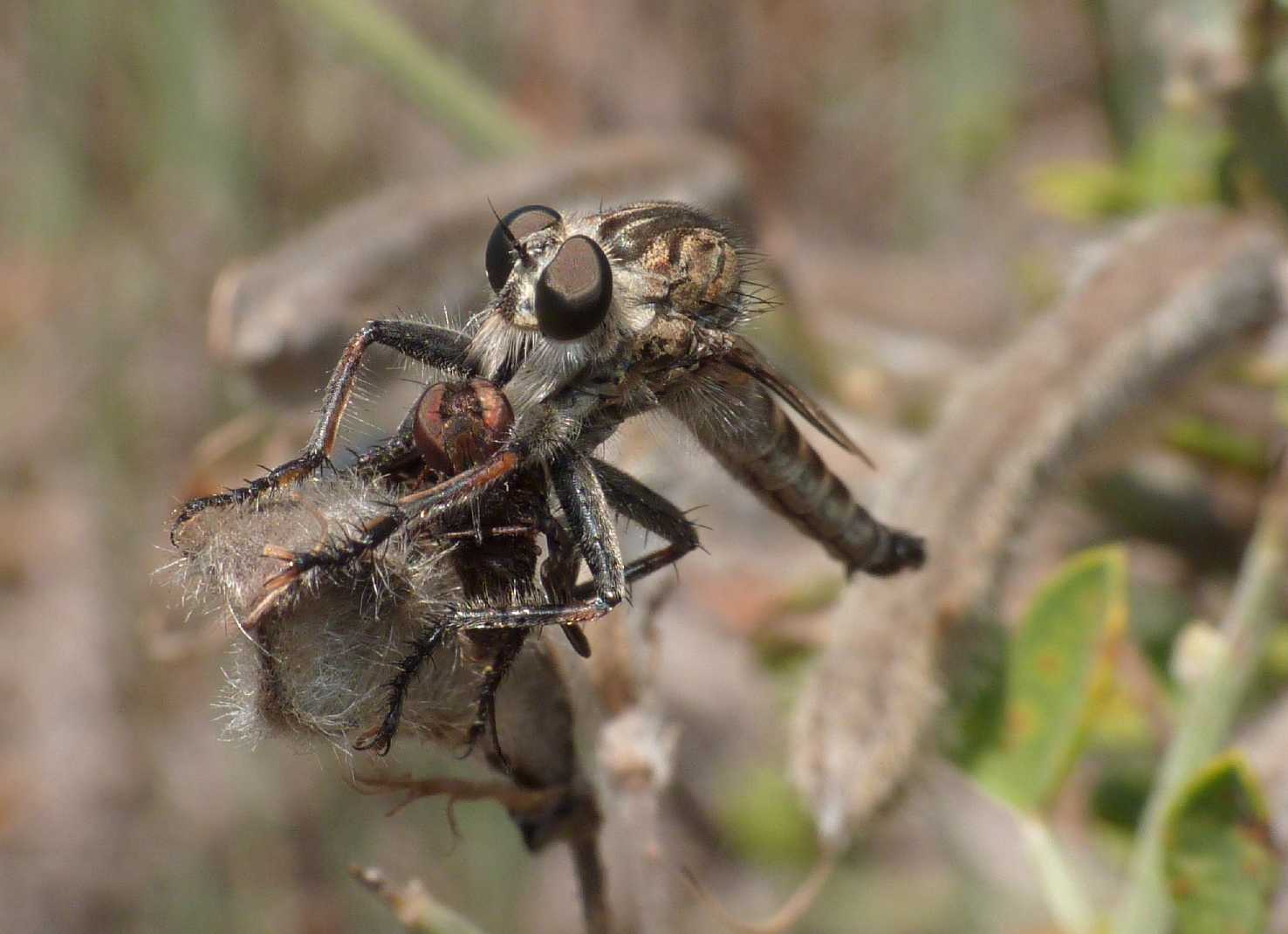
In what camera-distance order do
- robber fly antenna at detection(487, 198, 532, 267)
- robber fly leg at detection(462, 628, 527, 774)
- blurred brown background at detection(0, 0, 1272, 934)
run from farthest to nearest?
1. blurred brown background at detection(0, 0, 1272, 934)
2. robber fly antenna at detection(487, 198, 532, 267)
3. robber fly leg at detection(462, 628, 527, 774)

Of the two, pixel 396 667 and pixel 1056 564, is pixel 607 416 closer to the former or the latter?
pixel 396 667

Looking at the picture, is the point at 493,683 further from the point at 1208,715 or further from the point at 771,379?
the point at 1208,715

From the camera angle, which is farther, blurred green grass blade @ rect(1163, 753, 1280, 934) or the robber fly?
blurred green grass blade @ rect(1163, 753, 1280, 934)

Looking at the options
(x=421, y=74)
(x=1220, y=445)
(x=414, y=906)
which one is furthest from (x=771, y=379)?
(x=421, y=74)

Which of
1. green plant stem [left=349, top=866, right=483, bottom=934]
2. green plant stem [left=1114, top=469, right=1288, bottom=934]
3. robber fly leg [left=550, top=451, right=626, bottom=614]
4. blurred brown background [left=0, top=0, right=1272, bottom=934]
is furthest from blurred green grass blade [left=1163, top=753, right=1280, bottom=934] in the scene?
blurred brown background [left=0, top=0, right=1272, bottom=934]

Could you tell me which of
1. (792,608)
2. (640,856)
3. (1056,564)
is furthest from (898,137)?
(640,856)

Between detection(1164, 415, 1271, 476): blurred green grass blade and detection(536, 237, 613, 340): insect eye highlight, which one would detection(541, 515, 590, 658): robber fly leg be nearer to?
detection(536, 237, 613, 340): insect eye highlight
